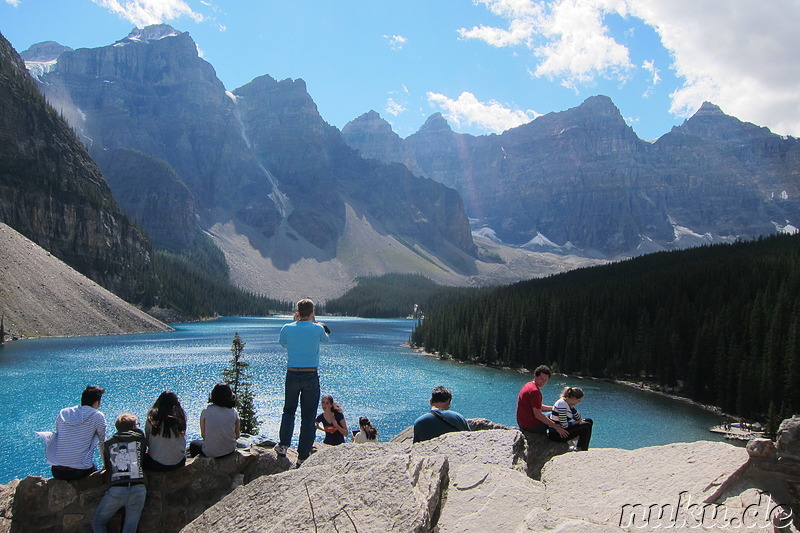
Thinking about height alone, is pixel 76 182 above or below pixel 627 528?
above

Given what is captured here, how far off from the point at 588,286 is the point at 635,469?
99499 mm

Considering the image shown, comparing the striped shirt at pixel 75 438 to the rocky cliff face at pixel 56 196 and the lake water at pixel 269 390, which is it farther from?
the rocky cliff face at pixel 56 196

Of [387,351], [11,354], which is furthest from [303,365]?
[387,351]

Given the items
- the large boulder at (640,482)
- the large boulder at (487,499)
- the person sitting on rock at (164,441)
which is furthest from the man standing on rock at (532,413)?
the person sitting on rock at (164,441)

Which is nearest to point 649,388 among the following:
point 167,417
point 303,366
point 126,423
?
point 303,366

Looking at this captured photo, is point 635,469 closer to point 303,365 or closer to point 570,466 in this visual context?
point 570,466

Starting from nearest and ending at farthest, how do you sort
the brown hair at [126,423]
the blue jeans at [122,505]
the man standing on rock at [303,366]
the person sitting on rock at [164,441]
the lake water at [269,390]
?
1. the blue jeans at [122,505]
2. the brown hair at [126,423]
3. the person sitting on rock at [164,441]
4. the man standing on rock at [303,366]
5. the lake water at [269,390]

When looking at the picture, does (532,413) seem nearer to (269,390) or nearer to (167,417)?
(167,417)

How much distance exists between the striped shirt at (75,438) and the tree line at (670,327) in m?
49.8

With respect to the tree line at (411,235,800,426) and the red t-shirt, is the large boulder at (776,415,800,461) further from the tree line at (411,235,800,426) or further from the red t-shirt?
the tree line at (411,235,800,426)

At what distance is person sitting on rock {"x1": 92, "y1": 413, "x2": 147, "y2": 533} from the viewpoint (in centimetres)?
830

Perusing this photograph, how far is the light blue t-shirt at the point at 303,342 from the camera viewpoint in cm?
1096

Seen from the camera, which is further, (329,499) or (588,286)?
(588,286)

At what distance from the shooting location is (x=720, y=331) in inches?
2579
